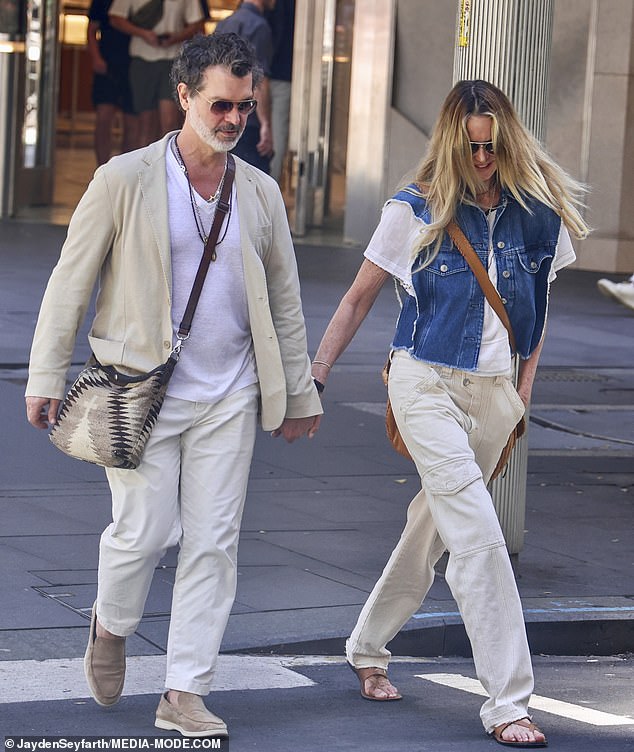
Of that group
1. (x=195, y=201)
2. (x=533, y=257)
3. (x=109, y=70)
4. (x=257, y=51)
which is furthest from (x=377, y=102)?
(x=195, y=201)

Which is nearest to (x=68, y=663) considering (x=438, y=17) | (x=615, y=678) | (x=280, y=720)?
(x=280, y=720)

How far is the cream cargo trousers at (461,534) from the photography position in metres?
4.97

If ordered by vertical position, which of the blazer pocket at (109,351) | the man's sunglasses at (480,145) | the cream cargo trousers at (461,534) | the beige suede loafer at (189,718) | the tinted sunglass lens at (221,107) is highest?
the tinted sunglass lens at (221,107)

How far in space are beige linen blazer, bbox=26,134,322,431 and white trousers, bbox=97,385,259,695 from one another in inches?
6.3

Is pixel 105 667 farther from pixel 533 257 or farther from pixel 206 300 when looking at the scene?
pixel 533 257

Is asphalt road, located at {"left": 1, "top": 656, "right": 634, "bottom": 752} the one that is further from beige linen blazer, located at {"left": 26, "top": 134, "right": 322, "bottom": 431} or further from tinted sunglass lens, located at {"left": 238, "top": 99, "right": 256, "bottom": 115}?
tinted sunglass lens, located at {"left": 238, "top": 99, "right": 256, "bottom": 115}

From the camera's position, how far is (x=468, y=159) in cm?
516

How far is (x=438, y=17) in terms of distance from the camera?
1817cm

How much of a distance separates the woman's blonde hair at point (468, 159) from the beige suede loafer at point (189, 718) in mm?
1461

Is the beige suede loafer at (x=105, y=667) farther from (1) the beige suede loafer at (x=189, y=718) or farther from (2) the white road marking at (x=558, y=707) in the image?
(2) the white road marking at (x=558, y=707)

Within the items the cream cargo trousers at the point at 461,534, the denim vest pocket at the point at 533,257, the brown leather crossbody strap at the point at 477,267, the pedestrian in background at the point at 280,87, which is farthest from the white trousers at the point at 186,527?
the pedestrian in background at the point at 280,87

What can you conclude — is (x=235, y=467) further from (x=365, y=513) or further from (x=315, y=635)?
(x=365, y=513)

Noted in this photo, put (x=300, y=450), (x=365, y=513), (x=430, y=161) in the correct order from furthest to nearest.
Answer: (x=300, y=450), (x=365, y=513), (x=430, y=161)

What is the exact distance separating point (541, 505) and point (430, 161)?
10.4 ft
